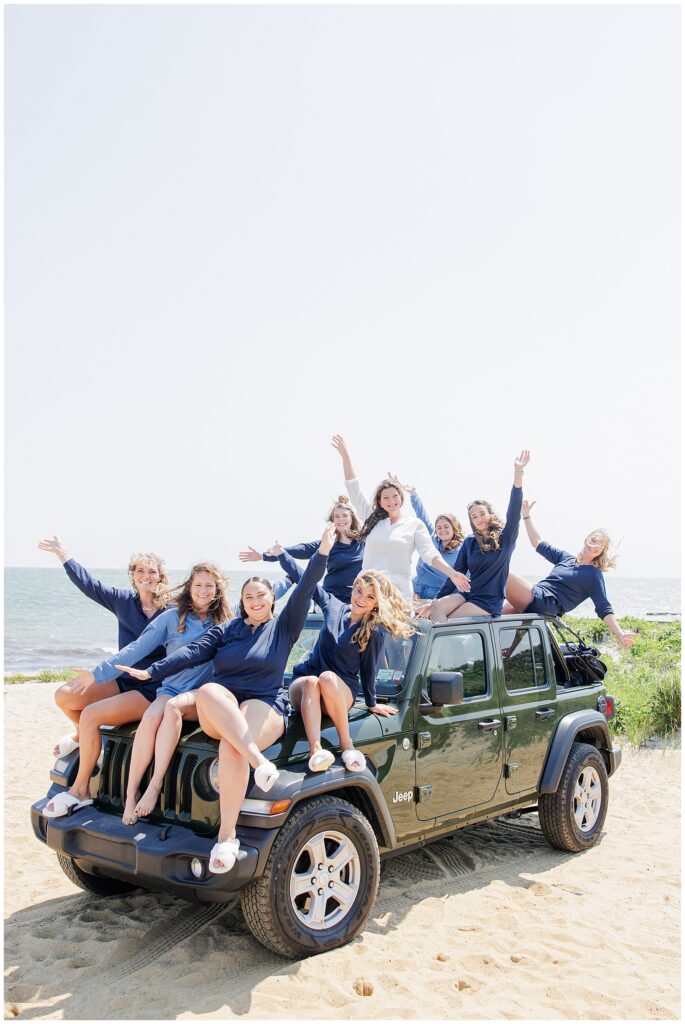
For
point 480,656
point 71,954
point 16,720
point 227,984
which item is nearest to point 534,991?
point 227,984

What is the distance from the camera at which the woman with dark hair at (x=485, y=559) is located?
6.77 metres

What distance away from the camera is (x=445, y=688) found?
5.08 meters

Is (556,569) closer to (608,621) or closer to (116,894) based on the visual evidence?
(608,621)

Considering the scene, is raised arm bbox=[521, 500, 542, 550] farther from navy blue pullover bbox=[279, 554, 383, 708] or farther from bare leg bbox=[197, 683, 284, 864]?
bare leg bbox=[197, 683, 284, 864]

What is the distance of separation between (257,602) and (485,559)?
8.22ft

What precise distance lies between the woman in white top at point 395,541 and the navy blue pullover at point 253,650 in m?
1.83

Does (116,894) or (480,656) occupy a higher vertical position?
(480,656)

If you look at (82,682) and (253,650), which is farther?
(82,682)

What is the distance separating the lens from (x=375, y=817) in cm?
501

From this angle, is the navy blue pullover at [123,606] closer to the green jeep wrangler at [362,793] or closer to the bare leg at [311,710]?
the green jeep wrangler at [362,793]

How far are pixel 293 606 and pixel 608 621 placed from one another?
356cm

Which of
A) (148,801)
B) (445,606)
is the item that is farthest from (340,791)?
(445,606)

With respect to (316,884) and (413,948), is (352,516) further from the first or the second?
(413,948)

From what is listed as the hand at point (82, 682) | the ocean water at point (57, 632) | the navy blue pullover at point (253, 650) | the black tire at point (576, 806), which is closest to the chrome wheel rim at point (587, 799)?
the black tire at point (576, 806)
